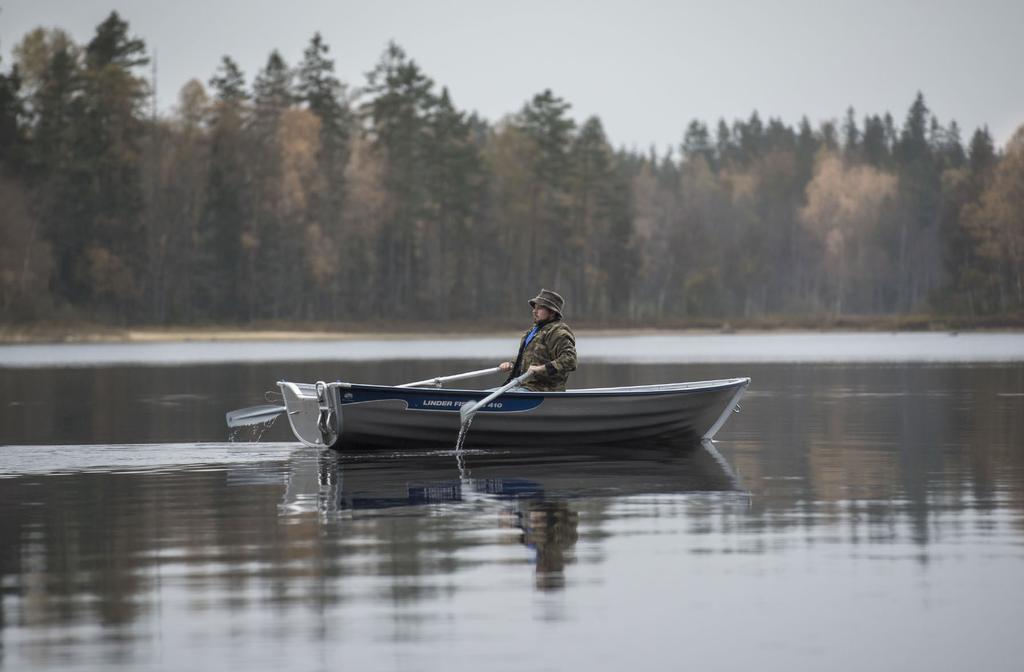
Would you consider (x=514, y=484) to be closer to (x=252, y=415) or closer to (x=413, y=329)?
(x=252, y=415)

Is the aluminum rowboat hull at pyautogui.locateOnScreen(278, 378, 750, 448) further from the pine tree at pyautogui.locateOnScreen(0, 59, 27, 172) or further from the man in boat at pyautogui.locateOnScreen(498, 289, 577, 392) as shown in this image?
the pine tree at pyautogui.locateOnScreen(0, 59, 27, 172)

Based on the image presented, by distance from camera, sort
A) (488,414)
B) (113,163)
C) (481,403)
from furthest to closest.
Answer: (113,163) < (488,414) < (481,403)

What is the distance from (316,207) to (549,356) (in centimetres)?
8565

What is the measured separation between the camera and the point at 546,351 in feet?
67.2

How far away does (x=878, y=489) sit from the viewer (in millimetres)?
16312

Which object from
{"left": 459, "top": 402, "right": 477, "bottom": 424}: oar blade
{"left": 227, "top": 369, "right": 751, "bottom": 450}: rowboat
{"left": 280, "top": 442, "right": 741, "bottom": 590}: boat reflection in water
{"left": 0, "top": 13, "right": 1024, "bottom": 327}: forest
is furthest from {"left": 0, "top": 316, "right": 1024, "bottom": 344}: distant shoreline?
{"left": 459, "top": 402, "right": 477, "bottom": 424}: oar blade

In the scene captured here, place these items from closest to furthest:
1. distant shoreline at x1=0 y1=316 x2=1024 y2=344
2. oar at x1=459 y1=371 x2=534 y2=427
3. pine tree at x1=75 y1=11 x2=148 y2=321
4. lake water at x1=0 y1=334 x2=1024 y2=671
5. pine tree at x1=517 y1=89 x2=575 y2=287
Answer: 1. lake water at x1=0 y1=334 x2=1024 y2=671
2. oar at x1=459 y1=371 x2=534 y2=427
3. distant shoreline at x1=0 y1=316 x2=1024 y2=344
4. pine tree at x1=75 y1=11 x2=148 y2=321
5. pine tree at x1=517 y1=89 x2=575 y2=287

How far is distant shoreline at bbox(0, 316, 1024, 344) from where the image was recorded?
87.8 meters

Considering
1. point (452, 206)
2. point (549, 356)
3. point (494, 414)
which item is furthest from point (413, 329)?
point (494, 414)

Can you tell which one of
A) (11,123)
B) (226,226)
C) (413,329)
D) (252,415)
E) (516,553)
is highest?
(11,123)

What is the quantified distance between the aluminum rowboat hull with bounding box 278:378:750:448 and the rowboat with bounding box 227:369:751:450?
0.01 metres

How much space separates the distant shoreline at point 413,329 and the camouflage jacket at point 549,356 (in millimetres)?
69606

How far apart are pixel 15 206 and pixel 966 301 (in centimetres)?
6898

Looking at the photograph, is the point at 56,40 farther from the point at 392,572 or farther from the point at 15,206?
the point at 392,572
